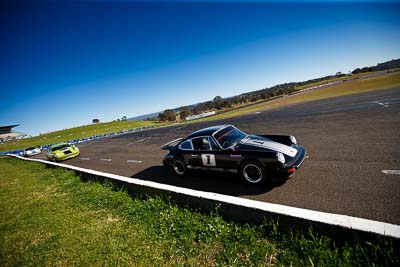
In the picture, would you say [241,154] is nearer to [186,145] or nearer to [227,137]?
[227,137]

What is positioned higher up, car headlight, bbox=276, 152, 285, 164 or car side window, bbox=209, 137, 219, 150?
car side window, bbox=209, 137, 219, 150

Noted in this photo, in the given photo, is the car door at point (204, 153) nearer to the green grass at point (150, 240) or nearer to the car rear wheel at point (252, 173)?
the car rear wheel at point (252, 173)

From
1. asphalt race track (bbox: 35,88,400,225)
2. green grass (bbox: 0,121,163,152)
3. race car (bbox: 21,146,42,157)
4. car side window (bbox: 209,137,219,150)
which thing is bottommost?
asphalt race track (bbox: 35,88,400,225)

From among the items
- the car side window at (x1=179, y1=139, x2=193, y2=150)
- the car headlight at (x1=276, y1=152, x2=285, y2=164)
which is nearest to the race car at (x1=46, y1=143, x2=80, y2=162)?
the car side window at (x1=179, y1=139, x2=193, y2=150)

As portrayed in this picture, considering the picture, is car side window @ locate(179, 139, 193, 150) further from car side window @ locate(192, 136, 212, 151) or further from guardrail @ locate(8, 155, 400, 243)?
guardrail @ locate(8, 155, 400, 243)

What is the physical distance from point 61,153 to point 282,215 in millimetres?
16667

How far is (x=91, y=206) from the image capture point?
198 inches

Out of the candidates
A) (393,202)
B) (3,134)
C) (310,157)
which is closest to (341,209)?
(393,202)

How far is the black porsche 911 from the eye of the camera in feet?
14.8

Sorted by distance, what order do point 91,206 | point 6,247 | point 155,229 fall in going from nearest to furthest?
1. point 155,229
2. point 6,247
3. point 91,206

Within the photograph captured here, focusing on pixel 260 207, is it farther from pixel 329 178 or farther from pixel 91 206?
pixel 91 206

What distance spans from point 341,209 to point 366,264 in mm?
1408

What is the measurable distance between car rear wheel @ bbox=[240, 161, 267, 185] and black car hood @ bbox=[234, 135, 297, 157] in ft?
1.48

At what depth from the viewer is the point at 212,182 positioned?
18.5ft
